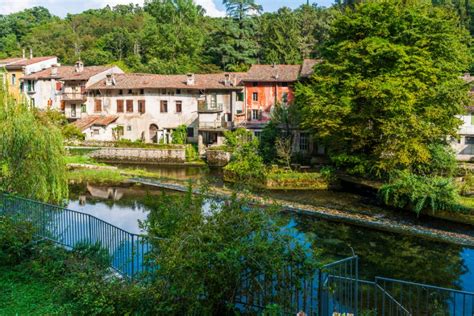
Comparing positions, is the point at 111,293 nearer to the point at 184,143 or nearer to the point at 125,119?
the point at 184,143

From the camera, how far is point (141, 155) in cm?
4875

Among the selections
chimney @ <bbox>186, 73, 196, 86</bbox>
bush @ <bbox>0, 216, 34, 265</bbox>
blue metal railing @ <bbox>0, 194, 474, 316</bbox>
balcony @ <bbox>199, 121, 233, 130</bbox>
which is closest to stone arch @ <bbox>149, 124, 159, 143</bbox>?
chimney @ <bbox>186, 73, 196, 86</bbox>

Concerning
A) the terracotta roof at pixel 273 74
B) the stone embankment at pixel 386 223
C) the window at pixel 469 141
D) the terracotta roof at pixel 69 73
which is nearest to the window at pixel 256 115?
the terracotta roof at pixel 273 74

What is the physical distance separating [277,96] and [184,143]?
440 inches

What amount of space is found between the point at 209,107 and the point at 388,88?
26.3m

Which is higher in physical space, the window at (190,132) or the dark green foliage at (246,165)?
the window at (190,132)

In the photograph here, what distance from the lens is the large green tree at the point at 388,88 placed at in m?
30.3

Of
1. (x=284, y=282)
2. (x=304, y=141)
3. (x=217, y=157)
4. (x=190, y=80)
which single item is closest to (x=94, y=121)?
(x=190, y=80)

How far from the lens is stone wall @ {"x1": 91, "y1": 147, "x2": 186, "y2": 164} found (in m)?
48.0

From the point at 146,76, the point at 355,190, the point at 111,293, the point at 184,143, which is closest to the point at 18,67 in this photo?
the point at 146,76

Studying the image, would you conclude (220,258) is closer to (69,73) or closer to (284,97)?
(284,97)

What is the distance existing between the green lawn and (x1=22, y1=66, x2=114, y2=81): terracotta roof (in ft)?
162

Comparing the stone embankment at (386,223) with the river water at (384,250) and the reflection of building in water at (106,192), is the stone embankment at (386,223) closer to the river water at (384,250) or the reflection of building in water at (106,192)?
the river water at (384,250)

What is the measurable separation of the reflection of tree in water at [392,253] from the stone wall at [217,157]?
68.0 feet
